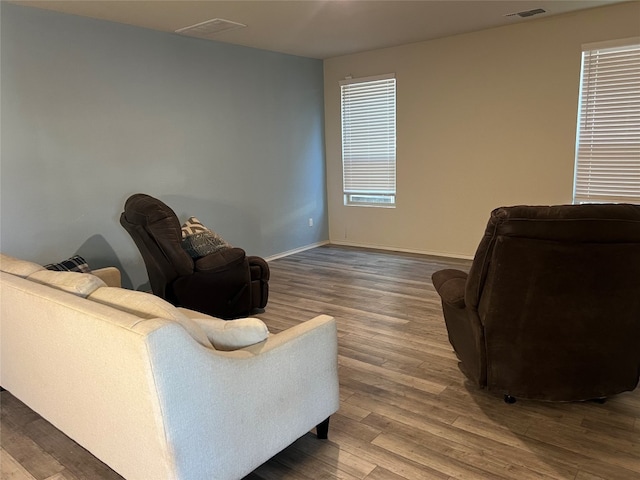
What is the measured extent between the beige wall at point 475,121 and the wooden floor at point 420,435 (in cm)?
266

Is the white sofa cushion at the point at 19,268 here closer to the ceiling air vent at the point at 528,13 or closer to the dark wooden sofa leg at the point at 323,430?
the dark wooden sofa leg at the point at 323,430

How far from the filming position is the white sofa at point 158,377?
156 centimetres

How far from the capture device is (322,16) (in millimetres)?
4344

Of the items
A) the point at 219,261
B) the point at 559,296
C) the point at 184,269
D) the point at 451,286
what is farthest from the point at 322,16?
the point at 559,296

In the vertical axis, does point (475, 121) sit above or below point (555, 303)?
above

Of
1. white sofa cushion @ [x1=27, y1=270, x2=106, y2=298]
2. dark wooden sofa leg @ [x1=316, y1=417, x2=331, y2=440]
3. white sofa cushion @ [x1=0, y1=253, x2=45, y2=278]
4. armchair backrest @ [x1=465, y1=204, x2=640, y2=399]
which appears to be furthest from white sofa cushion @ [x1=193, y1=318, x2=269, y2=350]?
armchair backrest @ [x1=465, y1=204, x2=640, y2=399]

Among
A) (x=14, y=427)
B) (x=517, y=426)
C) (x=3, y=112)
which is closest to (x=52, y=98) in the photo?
(x=3, y=112)

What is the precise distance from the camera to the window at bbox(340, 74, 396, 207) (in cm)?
629

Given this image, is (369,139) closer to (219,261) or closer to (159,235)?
(219,261)

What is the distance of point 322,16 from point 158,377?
12.6 ft

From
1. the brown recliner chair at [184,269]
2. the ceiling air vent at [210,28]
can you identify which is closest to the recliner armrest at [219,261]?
the brown recliner chair at [184,269]

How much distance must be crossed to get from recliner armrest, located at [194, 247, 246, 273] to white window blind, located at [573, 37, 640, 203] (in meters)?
3.70

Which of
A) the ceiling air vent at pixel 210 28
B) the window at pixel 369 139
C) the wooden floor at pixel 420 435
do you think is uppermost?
the ceiling air vent at pixel 210 28

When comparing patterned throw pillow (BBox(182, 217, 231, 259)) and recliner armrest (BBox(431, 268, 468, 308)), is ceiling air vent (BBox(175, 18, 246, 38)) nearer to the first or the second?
patterned throw pillow (BBox(182, 217, 231, 259))
